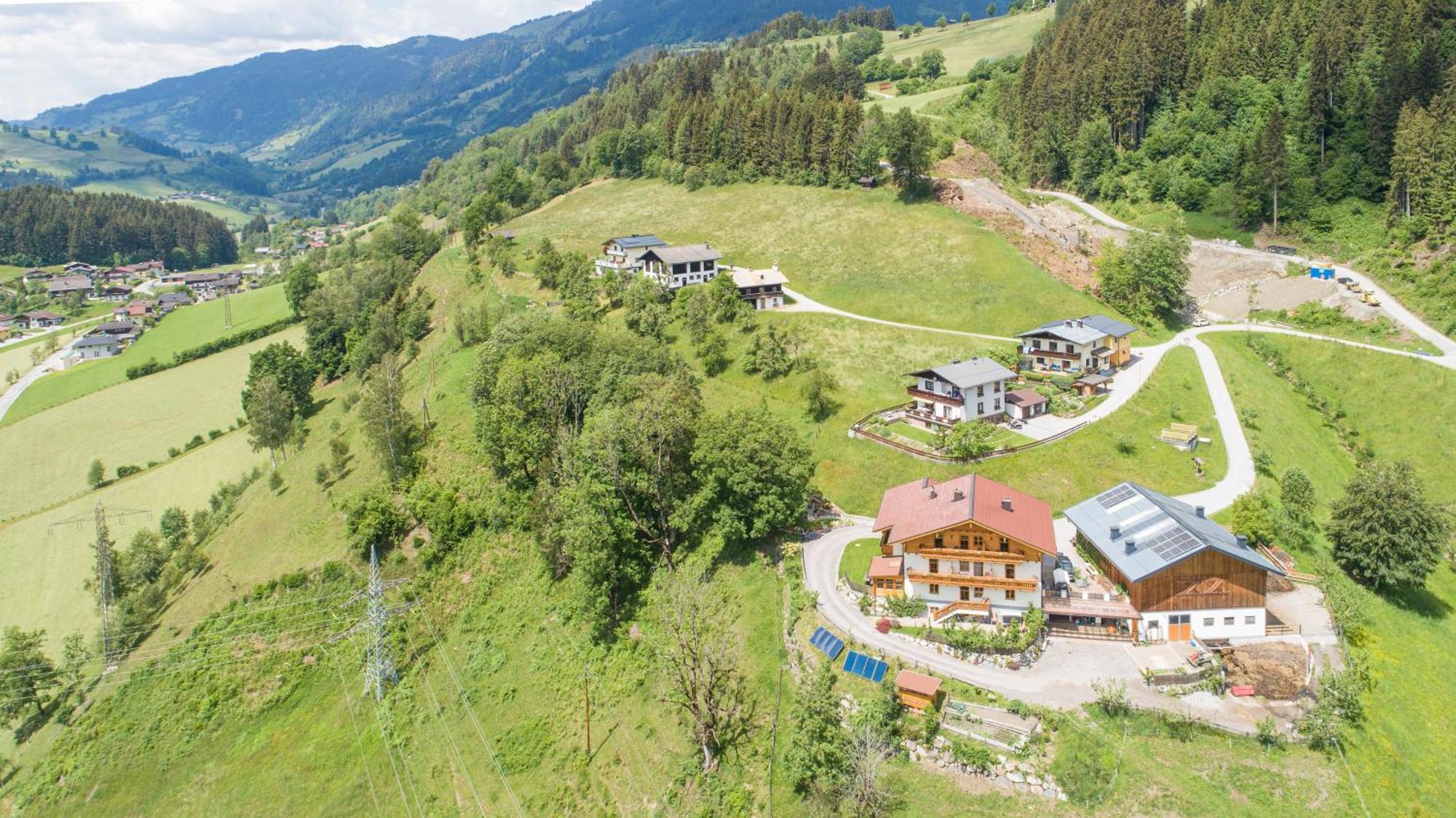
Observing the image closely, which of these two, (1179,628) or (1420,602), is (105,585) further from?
(1420,602)

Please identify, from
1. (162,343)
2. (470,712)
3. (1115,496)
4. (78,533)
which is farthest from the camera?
(162,343)

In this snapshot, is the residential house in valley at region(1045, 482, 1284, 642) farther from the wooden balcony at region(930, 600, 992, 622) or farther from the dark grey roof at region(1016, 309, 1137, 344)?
the dark grey roof at region(1016, 309, 1137, 344)

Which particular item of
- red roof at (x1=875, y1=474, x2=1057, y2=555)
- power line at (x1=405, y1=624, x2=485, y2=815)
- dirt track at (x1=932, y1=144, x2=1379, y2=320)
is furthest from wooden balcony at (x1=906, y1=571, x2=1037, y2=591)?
dirt track at (x1=932, y1=144, x2=1379, y2=320)

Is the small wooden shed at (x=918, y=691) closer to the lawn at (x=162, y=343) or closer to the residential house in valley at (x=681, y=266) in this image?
the residential house in valley at (x=681, y=266)

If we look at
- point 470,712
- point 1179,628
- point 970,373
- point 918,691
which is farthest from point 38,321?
point 1179,628

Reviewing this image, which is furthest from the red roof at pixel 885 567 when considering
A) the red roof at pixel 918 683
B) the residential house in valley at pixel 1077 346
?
the residential house in valley at pixel 1077 346

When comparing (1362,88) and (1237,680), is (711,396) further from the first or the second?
(1362,88)
